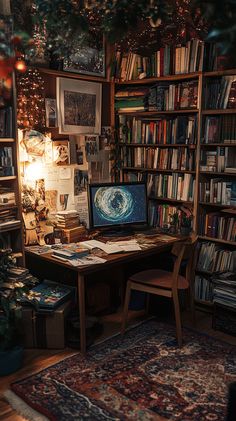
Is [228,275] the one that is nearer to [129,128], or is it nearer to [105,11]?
[129,128]

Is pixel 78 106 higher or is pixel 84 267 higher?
pixel 78 106

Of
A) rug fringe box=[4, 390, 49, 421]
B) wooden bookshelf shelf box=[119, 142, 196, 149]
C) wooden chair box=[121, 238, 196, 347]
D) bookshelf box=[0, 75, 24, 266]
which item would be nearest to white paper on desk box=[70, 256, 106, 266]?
wooden chair box=[121, 238, 196, 347]

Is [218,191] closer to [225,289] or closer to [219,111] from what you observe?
[219,111]

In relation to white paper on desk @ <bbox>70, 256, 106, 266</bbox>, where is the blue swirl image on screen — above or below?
above

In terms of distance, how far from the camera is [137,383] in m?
2.54

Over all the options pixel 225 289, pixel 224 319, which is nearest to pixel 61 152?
pixel 225 289

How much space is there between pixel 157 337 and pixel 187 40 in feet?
8.21

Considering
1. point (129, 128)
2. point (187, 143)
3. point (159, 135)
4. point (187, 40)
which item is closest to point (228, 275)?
point (187, 143)

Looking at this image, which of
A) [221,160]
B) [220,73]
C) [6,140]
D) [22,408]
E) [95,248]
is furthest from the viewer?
[221,160]

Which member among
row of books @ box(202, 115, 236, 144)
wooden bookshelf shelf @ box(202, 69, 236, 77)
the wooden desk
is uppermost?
wooden bookshelf shelf @ box(202, 69, 236, 77)

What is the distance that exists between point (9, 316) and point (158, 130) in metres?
2.13

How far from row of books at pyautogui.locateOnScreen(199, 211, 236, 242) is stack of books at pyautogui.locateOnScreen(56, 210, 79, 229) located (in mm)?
1101

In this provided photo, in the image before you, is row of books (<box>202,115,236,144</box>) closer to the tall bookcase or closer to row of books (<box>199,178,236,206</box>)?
the tall bookcase

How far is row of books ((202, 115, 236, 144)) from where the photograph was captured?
130 inches
